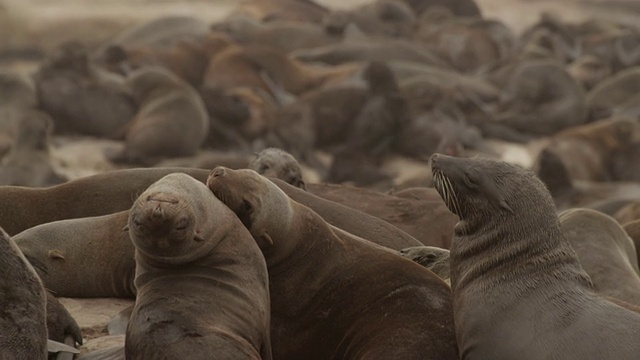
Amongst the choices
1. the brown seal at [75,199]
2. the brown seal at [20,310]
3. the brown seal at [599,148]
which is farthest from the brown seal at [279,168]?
the brown seal at [599,148]

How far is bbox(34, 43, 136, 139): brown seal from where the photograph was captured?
15711 mm

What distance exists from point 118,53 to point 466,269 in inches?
545

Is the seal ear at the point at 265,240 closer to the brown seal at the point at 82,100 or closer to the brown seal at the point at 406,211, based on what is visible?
the brown seal at the point at 406,211

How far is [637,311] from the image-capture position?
5.05 meters

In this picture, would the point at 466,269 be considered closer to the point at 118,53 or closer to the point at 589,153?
the point at 589,153

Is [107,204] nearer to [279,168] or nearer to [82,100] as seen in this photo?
[279,168]

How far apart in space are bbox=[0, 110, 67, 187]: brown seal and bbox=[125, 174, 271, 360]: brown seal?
25.4 feet

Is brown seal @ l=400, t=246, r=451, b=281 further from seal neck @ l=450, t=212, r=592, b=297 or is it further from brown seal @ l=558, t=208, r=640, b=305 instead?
brown seal @ l=558, t=208, r=640, b=305

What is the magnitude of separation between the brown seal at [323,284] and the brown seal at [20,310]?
82 cm

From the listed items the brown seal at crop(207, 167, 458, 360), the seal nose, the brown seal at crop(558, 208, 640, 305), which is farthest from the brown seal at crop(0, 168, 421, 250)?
the seal nose

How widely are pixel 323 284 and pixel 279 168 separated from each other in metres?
2.55

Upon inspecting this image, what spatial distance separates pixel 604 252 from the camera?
7.29 meters

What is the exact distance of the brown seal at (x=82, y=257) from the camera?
631 centimetres

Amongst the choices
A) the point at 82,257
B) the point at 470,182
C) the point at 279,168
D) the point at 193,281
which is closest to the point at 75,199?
the point at 82,257
